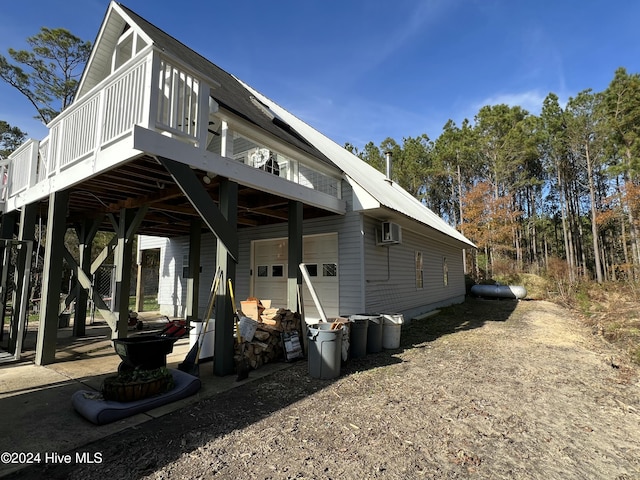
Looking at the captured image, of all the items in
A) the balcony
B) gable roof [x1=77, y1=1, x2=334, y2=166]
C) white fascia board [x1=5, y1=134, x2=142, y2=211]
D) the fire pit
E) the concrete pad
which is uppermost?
gable roof [x1=77, y1=1, x2=334, y2=166]

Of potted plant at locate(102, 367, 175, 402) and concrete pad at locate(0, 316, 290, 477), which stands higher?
potted plant at locate(102, 367, 175, 402)

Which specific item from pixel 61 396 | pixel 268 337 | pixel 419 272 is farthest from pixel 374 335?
pixel 419 272

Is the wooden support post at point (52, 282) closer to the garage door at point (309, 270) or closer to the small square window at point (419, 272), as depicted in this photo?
the garage door at point (309, 270)

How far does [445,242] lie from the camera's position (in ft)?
47.9

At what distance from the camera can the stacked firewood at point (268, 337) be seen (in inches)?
200

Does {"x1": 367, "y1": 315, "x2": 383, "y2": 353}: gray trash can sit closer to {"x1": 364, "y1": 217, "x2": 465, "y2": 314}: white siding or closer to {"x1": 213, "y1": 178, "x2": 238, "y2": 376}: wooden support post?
{"x1": 364, "y1": 217, "x2": 465, "y2": 314}: white siding

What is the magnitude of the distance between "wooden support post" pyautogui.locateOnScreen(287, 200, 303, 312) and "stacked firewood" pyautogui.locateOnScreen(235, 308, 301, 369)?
1.09 feet

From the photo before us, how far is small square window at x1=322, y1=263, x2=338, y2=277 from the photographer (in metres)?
8.46

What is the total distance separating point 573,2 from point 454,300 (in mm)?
11489

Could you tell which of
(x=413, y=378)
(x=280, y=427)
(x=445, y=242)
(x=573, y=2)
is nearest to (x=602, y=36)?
(x=573, y=2)

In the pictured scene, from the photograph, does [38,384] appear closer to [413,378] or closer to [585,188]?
[413,378]

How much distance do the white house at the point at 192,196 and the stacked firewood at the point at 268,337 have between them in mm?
380

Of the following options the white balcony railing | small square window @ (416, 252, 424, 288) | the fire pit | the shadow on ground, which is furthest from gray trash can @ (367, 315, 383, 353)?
small square window @ (416, 252, 424, 288)

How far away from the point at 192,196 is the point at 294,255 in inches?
102
